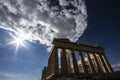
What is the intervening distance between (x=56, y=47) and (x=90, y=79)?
8237 mm

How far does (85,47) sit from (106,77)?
32.6 feet

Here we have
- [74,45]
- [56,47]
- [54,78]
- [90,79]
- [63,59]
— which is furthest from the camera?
[74,45]

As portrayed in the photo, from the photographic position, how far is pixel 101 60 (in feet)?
60.1

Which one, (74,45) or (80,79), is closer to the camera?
(80,79)

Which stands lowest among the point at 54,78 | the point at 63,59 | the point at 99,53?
the point at 54,78

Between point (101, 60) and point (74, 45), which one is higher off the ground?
point (74, 45)

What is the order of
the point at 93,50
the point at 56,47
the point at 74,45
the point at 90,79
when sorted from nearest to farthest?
1. the point at 90,79
2. the point at 56,47
3. the point at 74,45
4. the point at 93,50

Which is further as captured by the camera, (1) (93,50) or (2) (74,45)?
(1) (93,50)

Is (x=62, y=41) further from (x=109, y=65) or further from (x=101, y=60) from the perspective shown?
(x=109, y=65)

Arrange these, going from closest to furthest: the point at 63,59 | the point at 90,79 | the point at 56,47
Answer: the point at 90,79 < the point at 63,59 < the point at 56,47

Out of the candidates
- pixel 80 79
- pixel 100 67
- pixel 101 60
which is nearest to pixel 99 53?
pixel 101 60

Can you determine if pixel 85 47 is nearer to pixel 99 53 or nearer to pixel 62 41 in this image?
pixel 99 53

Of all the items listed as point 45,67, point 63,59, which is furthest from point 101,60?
point 45,67

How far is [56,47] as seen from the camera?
51.3 feet
